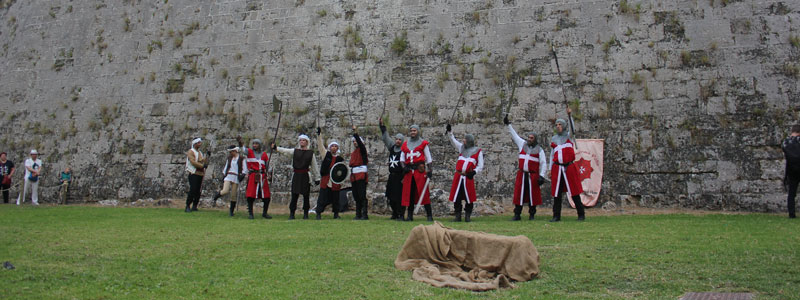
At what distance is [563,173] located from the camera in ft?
29.5

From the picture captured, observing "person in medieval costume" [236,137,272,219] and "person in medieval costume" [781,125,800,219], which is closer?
"person in medieval costume" [781,125,800,219]

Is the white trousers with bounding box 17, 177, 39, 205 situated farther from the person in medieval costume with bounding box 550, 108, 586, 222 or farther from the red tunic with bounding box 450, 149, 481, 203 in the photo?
the person in medieval costume with bounding box 550, 108, 586, 222

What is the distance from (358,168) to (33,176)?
8.72 metres

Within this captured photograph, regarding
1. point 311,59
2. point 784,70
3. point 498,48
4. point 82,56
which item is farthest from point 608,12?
point 82,56

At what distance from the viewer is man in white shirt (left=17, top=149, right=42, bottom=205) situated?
14.0m

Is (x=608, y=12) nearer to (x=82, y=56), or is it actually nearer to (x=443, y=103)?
(x=443, y=103)

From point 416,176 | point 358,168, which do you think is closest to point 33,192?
point 358,168

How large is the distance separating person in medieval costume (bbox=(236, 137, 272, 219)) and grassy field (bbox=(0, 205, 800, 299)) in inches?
68.0

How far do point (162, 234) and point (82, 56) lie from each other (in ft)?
32.8

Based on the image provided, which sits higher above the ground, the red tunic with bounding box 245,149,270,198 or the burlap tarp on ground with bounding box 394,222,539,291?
the red tunic with bounding box 245,149,270,198

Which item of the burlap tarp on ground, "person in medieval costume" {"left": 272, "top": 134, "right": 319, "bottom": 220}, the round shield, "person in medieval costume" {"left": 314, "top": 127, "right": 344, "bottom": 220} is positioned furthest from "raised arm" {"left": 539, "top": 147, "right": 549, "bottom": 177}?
the burlap tarp on ground

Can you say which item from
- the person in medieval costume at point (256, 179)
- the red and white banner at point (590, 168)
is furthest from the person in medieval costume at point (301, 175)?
the red and white banner at point (590, 168)

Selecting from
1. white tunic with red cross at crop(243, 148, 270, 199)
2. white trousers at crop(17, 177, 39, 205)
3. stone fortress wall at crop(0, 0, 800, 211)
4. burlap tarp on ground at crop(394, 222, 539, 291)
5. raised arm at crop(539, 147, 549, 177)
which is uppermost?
stone fortress wall at crop(0, 0, 800, 211)

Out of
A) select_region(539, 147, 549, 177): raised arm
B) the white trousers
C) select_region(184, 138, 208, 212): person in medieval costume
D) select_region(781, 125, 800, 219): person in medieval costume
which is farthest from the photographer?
the white trousers
